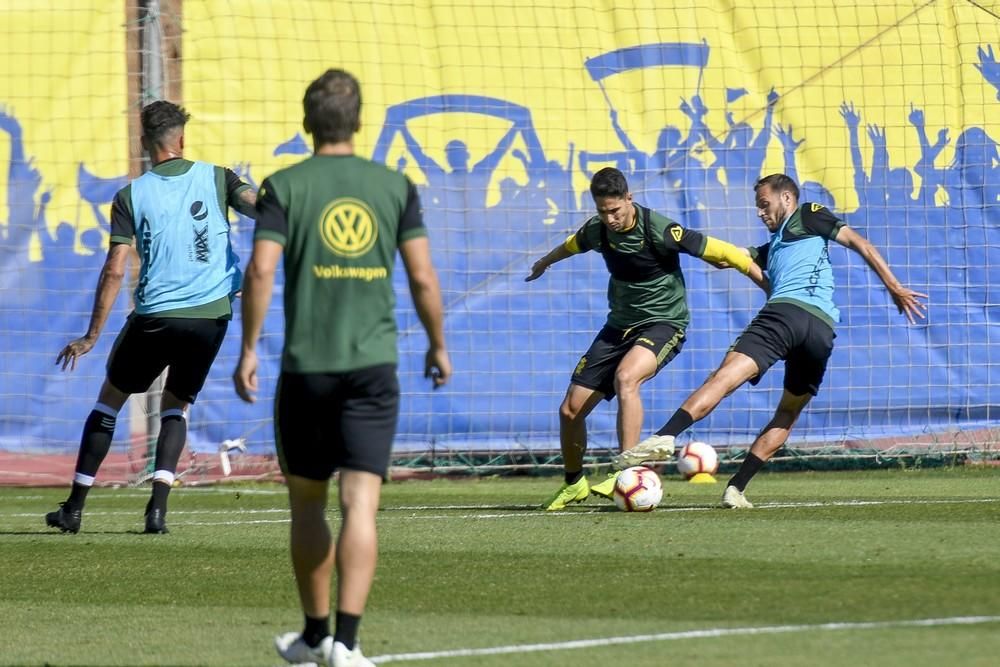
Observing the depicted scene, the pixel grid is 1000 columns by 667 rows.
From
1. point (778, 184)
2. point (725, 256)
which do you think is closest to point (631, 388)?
point (725, 256)

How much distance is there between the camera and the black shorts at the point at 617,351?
437 inches

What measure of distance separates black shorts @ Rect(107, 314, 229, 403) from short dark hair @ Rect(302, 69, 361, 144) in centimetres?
417

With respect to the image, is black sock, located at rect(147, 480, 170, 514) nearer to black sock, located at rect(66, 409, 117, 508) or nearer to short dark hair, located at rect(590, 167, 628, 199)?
black sock, located at rect(66, 409, 117, 508)

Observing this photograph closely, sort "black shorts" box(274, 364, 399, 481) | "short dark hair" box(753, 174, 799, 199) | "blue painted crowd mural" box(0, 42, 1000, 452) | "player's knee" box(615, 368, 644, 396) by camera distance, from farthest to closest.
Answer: "blue painted crowd mural" box(0, 42, 1000, 452), "player's knee" box(615, 368, 644, 396), "short dark hair" box(753, 174, 799, 199), "black shorts" box(274, 364, 399, 481)

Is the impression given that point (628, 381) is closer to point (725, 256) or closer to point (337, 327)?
point (725, 256)

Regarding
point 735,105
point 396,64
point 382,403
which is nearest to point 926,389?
point 735,105

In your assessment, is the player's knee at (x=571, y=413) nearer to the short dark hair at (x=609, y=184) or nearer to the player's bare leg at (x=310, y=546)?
the short dark hair at (x=609, y=184)

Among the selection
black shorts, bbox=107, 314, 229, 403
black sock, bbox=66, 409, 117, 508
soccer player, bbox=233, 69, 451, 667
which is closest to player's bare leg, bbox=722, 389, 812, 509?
black shorts, bbox=107, 314, 229, 403

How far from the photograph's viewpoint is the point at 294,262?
523 cm

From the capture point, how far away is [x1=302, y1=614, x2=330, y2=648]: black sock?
532 centimetres

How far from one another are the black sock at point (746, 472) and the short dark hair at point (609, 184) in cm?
182

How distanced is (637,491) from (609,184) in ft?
6.40

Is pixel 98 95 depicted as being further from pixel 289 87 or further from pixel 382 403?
pixel 382 403

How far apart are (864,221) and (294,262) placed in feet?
35.0
